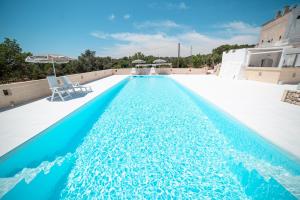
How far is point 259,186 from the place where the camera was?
2088 mm

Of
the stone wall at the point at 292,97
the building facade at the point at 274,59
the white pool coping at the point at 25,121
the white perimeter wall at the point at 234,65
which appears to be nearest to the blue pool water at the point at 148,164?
the white pool coping at the point at 25,121

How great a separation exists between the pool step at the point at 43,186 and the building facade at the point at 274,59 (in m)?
13.4

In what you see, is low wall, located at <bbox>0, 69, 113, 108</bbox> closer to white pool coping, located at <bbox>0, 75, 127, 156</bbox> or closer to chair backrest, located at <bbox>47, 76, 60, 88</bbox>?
white pool coping, located at <bbox>0, 75, 127, 156</bbox>

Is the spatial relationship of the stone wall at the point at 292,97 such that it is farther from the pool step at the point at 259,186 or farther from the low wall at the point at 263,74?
the low wall at the point at 263,74

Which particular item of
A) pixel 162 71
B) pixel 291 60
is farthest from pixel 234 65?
pixel 162 71

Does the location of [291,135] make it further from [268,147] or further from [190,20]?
[190,20]

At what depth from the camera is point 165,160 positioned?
270cm

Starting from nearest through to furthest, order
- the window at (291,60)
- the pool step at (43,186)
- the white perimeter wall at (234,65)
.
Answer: the pool step at (43,186) → the white perimeter wall at (234,65) → the window at (291,60)

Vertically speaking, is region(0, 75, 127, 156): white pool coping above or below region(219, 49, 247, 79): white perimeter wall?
below

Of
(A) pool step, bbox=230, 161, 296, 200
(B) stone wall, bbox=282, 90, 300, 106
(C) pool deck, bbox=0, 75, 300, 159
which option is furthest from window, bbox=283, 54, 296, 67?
(A) pool step, bbox=230, 161, 296, 200

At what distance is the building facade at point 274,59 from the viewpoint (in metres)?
9.96

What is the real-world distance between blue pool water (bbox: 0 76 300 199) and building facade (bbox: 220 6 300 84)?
963cm

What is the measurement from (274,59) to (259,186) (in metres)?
16.9

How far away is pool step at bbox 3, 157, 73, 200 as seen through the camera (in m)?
1.87
